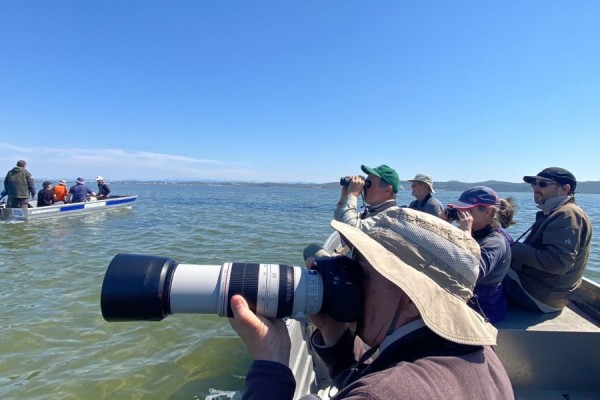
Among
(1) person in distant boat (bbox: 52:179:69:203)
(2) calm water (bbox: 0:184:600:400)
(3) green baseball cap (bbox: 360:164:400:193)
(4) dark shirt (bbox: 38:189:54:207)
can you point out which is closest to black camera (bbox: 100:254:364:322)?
(3) green baseball cap (bbox: 360:164:400:193)

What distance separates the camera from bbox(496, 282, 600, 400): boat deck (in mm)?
3014

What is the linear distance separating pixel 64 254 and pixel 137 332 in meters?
5.84

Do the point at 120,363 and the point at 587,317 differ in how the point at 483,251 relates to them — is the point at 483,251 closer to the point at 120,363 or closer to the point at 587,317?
the point at 587,317

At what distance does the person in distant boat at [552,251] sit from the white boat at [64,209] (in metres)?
17.1

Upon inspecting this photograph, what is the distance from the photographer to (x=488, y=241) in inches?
122

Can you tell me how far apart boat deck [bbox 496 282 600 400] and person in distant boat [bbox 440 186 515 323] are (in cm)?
24

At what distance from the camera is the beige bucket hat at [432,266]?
104cm

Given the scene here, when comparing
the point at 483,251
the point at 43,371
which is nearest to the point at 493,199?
the point at 483,251

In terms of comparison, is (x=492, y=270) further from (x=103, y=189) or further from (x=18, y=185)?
(x=103, y=189)

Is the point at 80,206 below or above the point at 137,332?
above

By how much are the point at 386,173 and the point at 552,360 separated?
2.28m

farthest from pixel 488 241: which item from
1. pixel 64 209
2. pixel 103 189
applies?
pixel 103 189

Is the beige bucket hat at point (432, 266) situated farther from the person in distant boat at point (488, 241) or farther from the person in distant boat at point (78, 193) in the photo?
the person in distant boat at point (78, 193)

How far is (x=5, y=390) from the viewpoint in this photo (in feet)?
12.6
